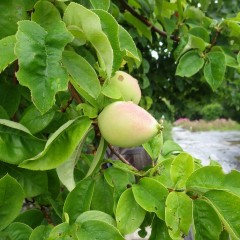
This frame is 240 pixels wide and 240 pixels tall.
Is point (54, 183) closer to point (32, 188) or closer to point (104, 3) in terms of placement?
point (32, 188)

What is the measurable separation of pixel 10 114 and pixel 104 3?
0.22 metres

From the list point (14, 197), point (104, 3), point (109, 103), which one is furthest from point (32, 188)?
point (104, 3)

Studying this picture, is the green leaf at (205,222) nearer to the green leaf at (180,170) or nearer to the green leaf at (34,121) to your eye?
the green leaf at (180,170)

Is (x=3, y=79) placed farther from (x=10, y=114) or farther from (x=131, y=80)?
(x=131, y=80)

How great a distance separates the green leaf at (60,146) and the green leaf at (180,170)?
13cm

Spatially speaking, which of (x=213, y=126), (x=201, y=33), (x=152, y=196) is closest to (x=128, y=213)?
(x=152, y=196)

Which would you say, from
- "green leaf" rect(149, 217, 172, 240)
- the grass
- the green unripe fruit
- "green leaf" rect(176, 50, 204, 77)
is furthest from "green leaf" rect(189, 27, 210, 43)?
the grass

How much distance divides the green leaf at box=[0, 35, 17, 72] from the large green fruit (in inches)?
5.2

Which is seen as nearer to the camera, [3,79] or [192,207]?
[192,207]

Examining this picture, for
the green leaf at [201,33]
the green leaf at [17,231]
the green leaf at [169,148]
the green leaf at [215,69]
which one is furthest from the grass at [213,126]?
the green leaf at [17,231]

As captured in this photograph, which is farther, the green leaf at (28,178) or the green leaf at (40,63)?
the green leaf at (28,178)

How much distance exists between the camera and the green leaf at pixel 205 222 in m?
0.47

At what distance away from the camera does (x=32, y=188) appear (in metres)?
0.50

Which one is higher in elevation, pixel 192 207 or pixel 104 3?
pixel 104 3
